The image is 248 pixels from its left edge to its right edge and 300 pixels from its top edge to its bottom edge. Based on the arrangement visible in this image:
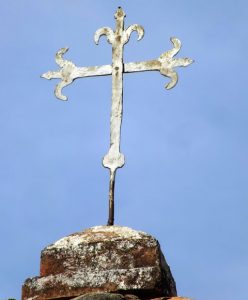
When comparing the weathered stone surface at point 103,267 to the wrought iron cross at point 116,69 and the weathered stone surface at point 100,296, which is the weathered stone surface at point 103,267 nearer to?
the weathered stone surface at point 100,296

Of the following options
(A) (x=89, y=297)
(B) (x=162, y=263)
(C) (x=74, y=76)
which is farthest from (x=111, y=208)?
(C) (x=74, y=76)

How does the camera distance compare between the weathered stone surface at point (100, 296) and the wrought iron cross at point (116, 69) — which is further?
the wrought iron cross at point (116, 69)

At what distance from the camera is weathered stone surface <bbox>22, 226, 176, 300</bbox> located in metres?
4.41

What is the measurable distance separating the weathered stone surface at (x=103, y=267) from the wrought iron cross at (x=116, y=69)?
0.58 m

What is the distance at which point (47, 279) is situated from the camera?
4625 millimetres

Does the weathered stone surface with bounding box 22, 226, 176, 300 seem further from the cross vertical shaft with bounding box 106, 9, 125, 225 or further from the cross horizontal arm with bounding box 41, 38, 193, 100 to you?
the cross horizontal arm with bounding box 41, 38, 193, 100

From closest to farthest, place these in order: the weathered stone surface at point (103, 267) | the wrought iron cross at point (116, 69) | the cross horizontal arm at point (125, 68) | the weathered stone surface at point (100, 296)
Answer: the weathered stone surface at point (100, 296)
the weathered stone surface at point (103, 267)
the wrought iron cross at point (116, 69)
the cross horizontal arm at point (125, 68)

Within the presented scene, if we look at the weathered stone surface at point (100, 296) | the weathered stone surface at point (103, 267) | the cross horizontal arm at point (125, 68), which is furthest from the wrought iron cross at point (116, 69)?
the weathered stone surface at point (100, 296)

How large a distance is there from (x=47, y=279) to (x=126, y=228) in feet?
2.09

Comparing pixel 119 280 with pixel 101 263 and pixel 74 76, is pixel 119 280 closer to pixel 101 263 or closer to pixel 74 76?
pixel 101 263

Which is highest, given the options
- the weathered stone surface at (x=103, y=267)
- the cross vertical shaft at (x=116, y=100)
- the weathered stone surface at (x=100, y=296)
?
the cross vertical shaft at (x=116, y=100)

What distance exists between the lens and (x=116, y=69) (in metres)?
5.55

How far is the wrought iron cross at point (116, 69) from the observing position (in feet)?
17.0

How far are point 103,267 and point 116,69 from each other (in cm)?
173
